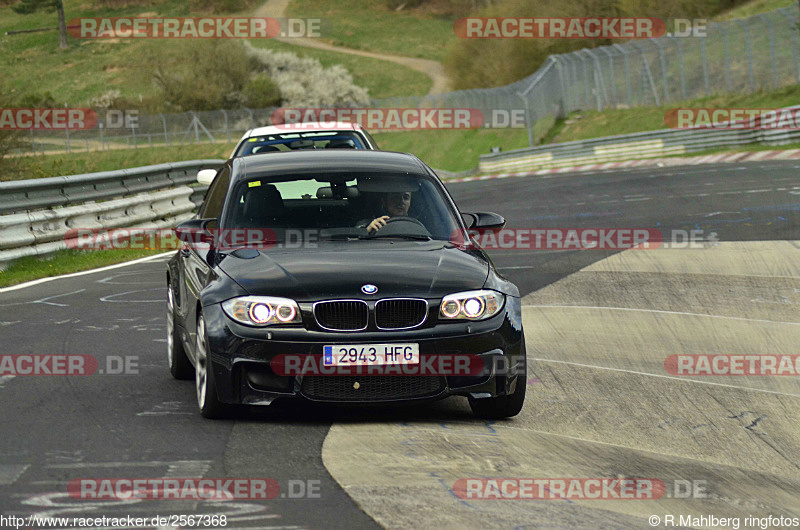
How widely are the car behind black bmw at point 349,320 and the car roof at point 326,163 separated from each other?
51cm

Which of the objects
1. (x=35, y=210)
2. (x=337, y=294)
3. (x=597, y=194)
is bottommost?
(x=597, y=194)

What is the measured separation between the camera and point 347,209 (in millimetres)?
7941

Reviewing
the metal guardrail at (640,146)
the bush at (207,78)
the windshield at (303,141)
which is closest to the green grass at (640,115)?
the metal guardrail at (640,146)

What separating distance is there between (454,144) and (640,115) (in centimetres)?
1731

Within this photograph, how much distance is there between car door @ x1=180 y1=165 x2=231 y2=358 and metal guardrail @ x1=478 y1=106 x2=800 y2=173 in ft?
90.5

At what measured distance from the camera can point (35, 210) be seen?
16.5 m

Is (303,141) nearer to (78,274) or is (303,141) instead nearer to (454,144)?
(78,274)

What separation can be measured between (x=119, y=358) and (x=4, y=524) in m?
4.43

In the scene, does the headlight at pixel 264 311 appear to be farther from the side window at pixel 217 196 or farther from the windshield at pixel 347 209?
the side window at pixel 217 196

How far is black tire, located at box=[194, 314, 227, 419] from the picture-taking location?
6828mm

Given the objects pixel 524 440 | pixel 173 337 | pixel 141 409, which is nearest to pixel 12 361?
pixel 173 337

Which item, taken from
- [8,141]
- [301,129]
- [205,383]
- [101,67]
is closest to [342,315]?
[205,383]

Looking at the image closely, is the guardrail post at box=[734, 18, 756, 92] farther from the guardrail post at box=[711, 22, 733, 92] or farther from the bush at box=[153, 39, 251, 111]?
the bush at box=[153, 39, 251, 111]

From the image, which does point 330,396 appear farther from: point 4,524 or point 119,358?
point 119,358
